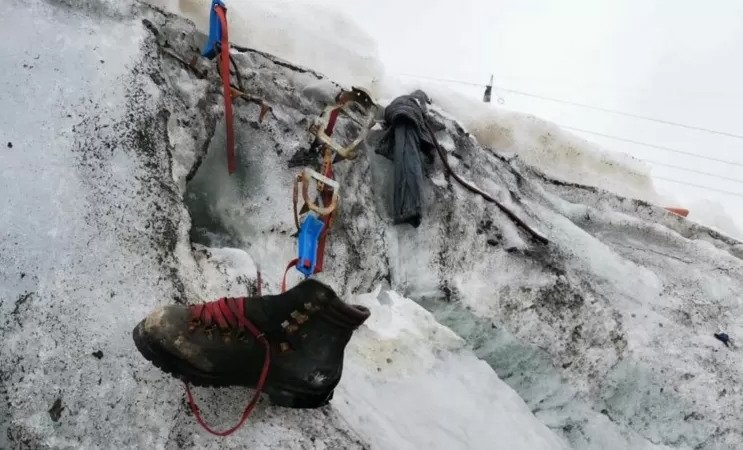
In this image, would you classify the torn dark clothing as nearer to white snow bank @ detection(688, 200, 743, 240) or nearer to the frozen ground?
the frozen ground

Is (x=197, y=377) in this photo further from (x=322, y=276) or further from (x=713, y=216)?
(x=713, y=216)

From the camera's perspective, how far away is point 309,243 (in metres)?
2.59

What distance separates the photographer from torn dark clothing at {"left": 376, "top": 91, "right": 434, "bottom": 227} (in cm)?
391

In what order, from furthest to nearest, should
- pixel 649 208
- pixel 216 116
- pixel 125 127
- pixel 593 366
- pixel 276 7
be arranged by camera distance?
pixel 276 7 → pixel 649 208 → pixel 593 366 → pixel 216 116 → pixel 125 127

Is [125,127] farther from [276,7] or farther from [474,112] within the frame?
[474,112]

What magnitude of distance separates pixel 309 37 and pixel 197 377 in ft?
14.0

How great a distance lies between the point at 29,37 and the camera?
2.98 meters

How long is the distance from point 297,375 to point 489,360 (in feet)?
6.92

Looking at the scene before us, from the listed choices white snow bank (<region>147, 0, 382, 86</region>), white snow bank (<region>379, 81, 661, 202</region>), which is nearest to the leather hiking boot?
white snow bank (<region>147, 0, 382, 86</region>)

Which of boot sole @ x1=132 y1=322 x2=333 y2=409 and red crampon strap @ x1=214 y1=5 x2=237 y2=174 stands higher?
red crampon strap @ x1=214 y1=5 x2=237 y2=174

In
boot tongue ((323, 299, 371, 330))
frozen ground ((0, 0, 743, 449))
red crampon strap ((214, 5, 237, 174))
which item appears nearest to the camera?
boot tongue ((323, 299, 371, 330))

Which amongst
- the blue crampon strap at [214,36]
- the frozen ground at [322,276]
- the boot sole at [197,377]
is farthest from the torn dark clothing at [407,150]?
the boot sole at [197,377]

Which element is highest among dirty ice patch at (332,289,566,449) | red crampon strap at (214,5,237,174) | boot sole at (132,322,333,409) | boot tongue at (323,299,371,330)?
red crampon strap at (214,5,237,174)

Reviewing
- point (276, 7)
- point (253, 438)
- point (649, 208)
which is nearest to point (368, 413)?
point (253, 438)
